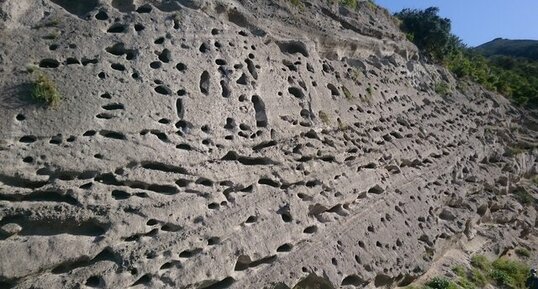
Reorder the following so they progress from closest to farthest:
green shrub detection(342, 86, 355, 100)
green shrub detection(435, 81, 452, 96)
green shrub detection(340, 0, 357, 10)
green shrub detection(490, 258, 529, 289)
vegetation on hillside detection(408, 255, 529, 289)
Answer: vegetation on hillside detection(408, 255, 529, 289)
green shrub detection(490, 258, 529, 289)
green shrub detection(342, 86, 355, 100)
green shrub detection(340, 0, 357, 10)
green shrub detection(435, 81, 452, 96)

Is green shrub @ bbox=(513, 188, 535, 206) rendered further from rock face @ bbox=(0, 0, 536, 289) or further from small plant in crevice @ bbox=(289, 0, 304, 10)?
small plant in crevice @ bbox=(289, 0, 304, 10)

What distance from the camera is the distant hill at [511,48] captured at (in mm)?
54500

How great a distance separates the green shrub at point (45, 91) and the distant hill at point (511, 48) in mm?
46496

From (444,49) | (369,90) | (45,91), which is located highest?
(444,49)

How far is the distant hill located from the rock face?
132ft

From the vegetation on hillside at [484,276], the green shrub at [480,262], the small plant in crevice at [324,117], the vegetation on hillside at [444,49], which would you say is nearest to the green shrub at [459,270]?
the vegetation on hillside at [484,276]

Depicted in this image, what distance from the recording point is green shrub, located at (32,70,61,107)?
7.31 meters

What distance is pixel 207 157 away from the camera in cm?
845

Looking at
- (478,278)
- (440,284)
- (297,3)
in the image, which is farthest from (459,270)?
(297,3)

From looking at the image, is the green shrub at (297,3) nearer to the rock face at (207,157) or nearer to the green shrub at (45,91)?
the rock face at (207,157)

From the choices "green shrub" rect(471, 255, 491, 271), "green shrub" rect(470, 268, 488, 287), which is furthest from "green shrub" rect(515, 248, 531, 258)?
"green shrub" rect(470, 268, 488, 287)

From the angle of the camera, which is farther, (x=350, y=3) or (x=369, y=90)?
(x=350, y=3)

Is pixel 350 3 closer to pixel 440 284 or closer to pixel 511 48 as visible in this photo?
pixel 440 284

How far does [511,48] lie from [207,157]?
62465 millimetres
